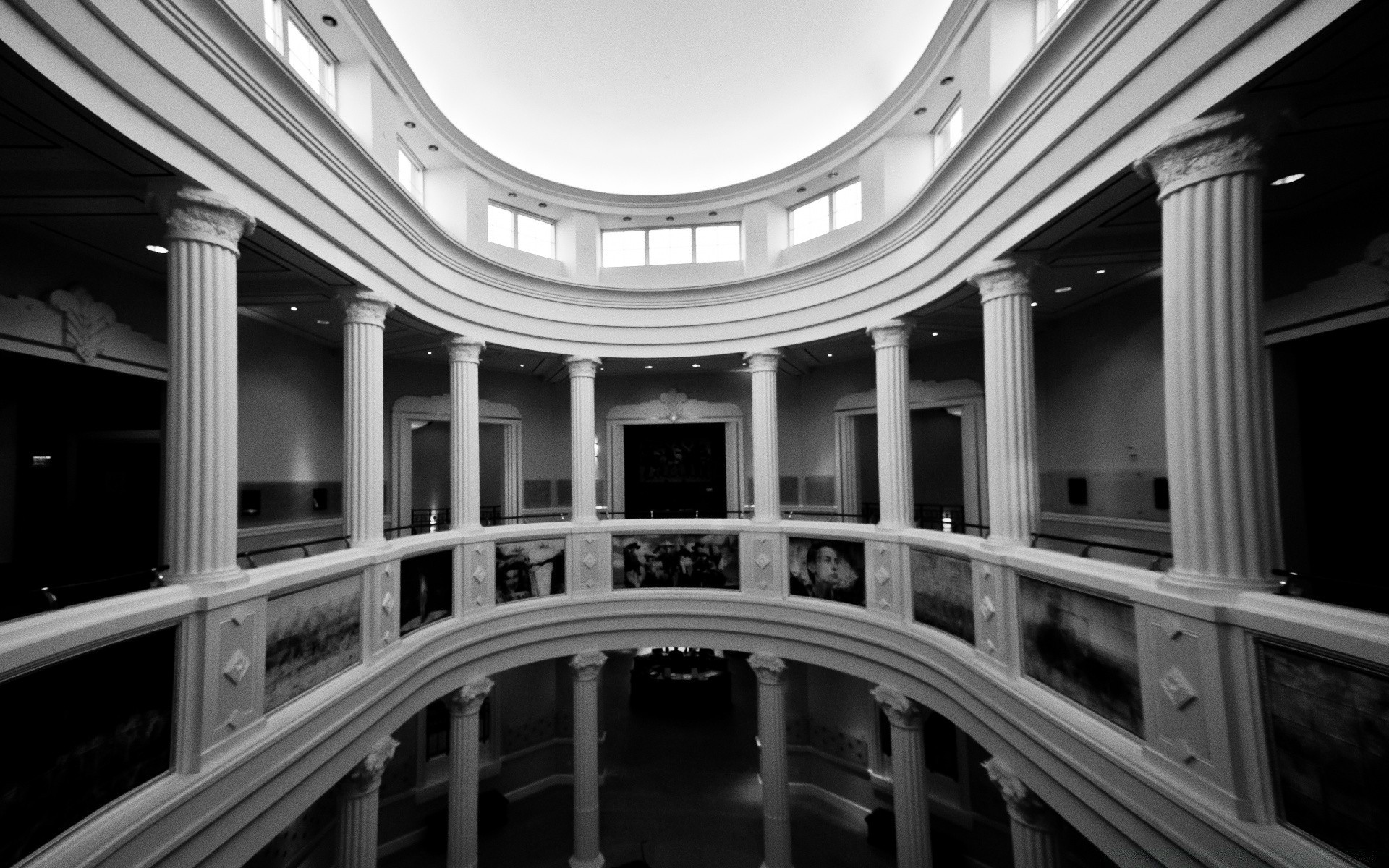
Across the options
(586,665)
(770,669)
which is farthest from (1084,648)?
(586,665)

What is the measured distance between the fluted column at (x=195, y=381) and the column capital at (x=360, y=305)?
9.01 ft

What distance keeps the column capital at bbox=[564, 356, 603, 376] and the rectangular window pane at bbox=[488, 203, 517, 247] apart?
105 inches

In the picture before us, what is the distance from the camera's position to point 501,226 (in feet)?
41.5

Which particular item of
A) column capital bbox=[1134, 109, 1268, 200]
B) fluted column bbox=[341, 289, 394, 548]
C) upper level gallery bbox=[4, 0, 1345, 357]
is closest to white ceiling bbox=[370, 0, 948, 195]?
upper level gallery bbox=[4, 0, 1345, 357]

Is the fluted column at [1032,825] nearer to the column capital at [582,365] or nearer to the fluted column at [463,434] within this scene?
the fluted column at [463,434]

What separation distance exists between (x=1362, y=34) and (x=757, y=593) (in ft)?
34.3

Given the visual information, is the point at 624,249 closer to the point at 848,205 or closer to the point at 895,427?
the point at 848,205

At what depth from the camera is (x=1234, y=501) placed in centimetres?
450

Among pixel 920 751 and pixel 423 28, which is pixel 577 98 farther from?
pixel 920 751

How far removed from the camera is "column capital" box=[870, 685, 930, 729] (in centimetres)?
965

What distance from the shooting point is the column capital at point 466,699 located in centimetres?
1051

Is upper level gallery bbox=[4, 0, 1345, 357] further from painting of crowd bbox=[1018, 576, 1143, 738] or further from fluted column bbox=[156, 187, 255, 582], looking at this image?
painting of crowd bbox=[1018, 576, 1143, 738]

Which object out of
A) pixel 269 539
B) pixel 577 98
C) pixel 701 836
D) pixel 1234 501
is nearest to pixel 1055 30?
pixel 1234 501

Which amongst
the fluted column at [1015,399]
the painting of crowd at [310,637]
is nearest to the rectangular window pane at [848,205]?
the fluted column at [1015,399]
